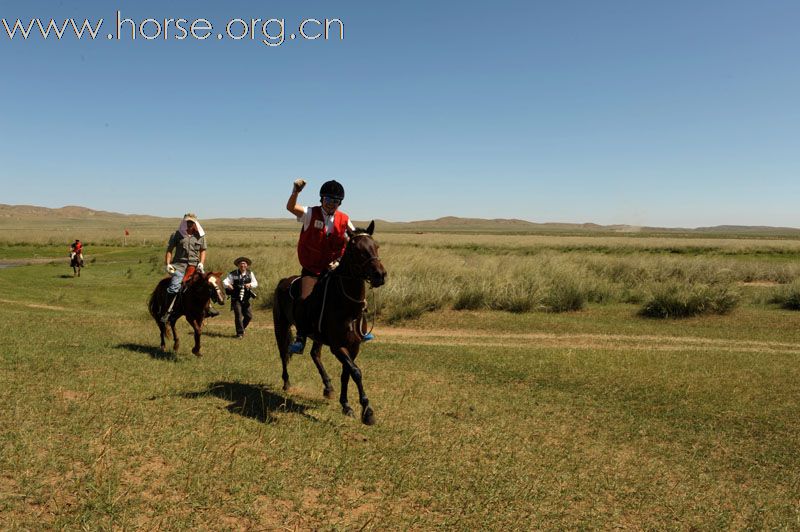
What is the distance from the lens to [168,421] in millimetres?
6082

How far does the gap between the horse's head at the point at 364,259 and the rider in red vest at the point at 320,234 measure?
63cm

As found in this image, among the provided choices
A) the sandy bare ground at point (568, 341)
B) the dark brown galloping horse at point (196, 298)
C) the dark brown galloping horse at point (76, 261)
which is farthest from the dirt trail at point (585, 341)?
the dark brown galloping horse at point (76, 261)

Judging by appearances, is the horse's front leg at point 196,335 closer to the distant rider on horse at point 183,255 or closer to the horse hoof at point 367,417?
the distant rider on horse at point 183,255

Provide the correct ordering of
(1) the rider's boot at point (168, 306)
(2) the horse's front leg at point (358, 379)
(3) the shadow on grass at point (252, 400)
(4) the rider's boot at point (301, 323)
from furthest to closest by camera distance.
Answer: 1. (1) the rider's boot at point (168, 306)
2. (4) the rider's boot at point (301, 323)
3. (3) the shadow on grass at point (252, 400)
4. (2) the horse's front leg at point (358, 379)

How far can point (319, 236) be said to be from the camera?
7625 millimetres

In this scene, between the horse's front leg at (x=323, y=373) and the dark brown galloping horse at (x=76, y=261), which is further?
the dark brown galloping horse at (x=76, y=261)

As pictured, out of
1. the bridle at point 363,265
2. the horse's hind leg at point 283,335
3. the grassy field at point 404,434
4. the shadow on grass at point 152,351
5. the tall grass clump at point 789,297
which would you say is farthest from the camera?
the tall grass clump at point 789,297

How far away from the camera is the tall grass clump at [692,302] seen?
19703 millimetres

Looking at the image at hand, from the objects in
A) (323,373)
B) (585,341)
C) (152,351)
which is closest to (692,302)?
(585,341)

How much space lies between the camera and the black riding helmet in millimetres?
7254

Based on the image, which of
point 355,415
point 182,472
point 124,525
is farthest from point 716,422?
point 124,525

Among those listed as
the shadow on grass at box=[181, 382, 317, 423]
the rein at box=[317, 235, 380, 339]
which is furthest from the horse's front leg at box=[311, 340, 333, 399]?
the rein at box=[317, 235, 380, 339]

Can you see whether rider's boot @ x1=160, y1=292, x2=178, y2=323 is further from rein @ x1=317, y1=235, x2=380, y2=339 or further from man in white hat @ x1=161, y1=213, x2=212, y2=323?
rein @ x1=317, y1=235, x2=380, y2=339

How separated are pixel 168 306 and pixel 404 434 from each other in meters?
6.29
